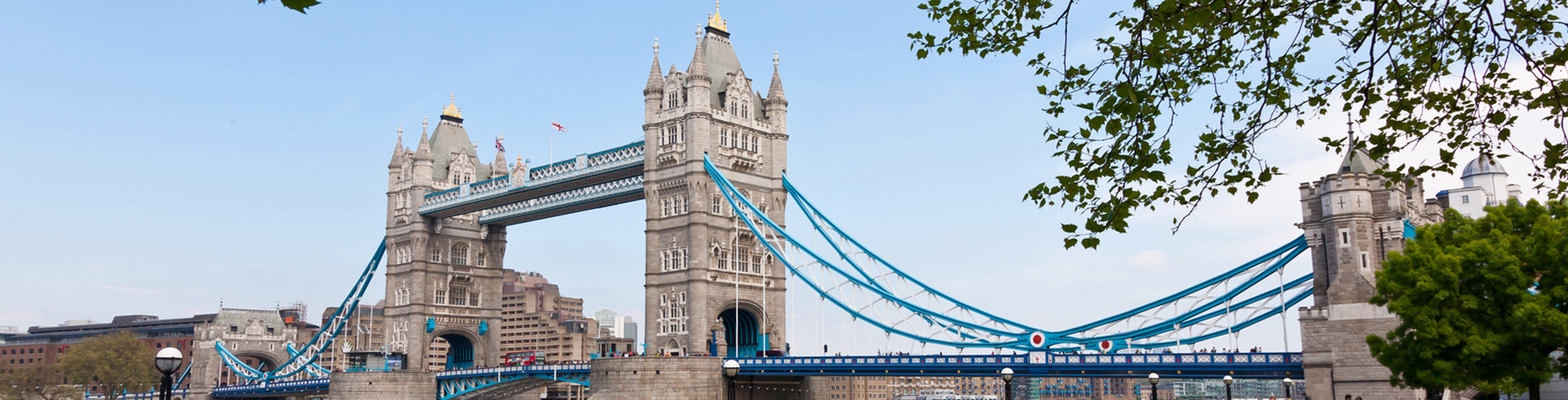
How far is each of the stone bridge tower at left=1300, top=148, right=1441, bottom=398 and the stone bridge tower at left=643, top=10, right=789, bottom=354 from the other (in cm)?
2949

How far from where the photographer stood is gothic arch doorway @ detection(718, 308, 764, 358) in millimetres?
67688

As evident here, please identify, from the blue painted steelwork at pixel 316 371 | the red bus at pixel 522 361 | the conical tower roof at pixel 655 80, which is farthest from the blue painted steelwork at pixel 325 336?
the conical tower roof at pixel 655 80

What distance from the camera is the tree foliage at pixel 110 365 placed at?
114750 millimetres

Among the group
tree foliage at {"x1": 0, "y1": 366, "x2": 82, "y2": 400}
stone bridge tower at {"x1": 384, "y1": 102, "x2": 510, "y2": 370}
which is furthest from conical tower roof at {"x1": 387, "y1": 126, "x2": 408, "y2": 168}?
tree foliage at {"x1": 0, "y1": 366, "x2": 82, "y2": 400}

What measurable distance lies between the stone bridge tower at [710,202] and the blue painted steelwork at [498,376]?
5.32 m

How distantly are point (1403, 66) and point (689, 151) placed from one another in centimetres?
5354

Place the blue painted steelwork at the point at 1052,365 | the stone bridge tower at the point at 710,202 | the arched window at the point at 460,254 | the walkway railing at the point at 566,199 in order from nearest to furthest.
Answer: the blue painted steelwork at the point at 1052,365, the stone bridge tower at the point at 710,202, the walkway railing at the point at 566,199, the arched window at the point at 460,254

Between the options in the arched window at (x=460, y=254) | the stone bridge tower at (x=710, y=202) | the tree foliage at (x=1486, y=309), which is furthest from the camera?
the arched window at (x=460, y=254)

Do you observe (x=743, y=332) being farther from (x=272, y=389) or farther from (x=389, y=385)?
(x=272, y=389)

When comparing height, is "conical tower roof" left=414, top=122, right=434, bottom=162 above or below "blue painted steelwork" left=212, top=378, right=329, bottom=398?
above

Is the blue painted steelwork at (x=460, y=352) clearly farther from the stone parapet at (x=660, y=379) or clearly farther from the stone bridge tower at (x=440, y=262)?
the stone parapet at (x=660, y=379)

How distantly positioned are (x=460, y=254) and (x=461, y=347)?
6725 mm

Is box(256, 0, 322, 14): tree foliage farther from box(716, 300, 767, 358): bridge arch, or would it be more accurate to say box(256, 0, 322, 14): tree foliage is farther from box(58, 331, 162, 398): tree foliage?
box(58, 331, 162, 398): tree foliage

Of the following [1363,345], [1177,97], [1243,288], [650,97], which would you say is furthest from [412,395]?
[1177,97]
